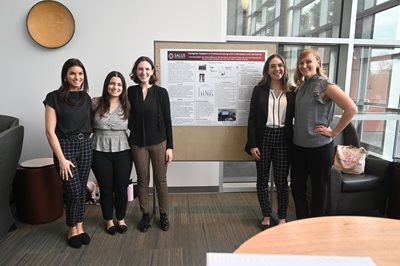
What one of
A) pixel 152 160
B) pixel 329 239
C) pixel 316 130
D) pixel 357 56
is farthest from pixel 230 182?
pixel 329 239

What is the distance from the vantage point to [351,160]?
268cm

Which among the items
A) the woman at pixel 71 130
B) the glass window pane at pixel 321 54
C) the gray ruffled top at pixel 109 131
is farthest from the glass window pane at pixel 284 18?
the woman at pixel 71 130

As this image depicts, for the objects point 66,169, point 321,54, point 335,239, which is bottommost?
point 66,169

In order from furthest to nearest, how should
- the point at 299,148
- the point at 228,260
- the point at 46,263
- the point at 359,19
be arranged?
the point at 359,19 < the point at 299,148 < the point at 46,263 < the point at 228,260

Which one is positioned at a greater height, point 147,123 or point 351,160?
point 147,123

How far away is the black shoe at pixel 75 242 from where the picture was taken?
7.46ft

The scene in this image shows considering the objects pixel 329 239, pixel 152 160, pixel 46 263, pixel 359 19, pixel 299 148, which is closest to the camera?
pixel 329 239

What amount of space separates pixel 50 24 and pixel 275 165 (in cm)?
261

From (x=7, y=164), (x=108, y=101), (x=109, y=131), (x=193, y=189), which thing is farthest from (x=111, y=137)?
(x=193, y=189)

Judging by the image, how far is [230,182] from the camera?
11.9 ft

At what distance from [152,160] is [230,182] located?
4.82 ft

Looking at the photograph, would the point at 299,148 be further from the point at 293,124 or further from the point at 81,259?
the point at 81,259

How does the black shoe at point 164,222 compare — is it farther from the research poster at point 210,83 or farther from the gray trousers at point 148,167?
the research poster at point 210,83

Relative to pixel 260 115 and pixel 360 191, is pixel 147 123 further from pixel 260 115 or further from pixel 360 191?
pixel 360 191
